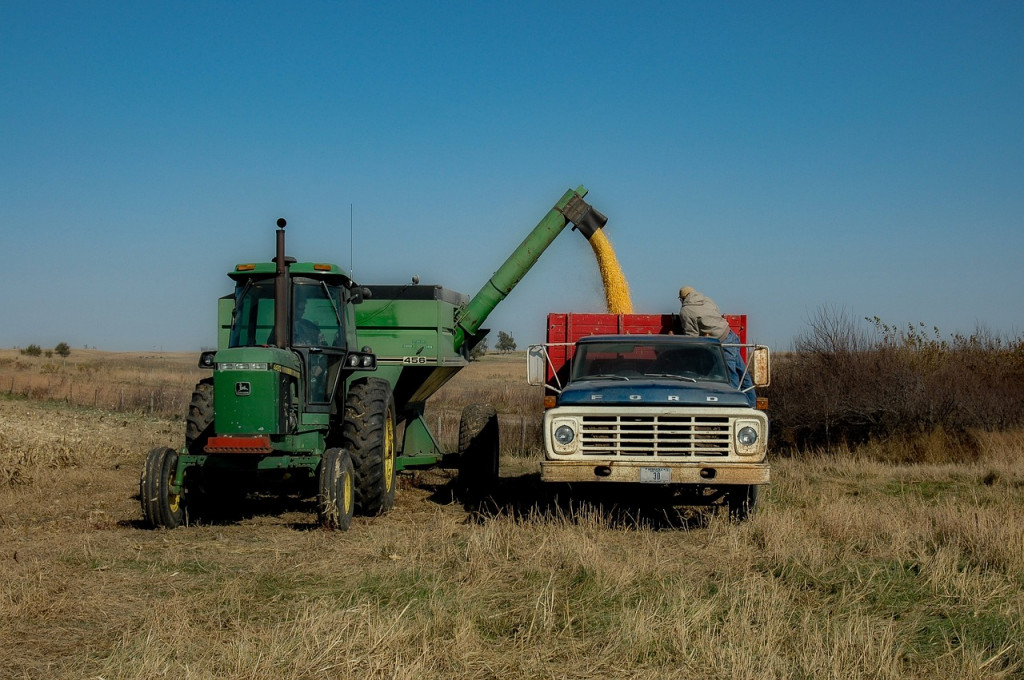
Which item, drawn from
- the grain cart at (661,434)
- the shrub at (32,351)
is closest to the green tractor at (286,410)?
the grain cart at (661,434)

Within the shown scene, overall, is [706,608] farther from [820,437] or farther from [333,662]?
[820,437]

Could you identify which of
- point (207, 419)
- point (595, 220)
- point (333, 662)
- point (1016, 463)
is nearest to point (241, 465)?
point (207, 419)

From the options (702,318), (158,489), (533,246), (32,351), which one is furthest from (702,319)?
(32,351)

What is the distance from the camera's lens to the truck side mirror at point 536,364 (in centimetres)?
994

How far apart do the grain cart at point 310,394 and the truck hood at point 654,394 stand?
7.15 ft

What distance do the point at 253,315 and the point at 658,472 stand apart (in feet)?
14.8

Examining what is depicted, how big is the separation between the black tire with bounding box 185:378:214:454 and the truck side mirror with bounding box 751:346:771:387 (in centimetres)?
547

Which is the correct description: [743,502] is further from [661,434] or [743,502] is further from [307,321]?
[307,321]

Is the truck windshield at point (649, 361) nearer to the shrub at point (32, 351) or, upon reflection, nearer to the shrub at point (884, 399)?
the shrub at point (884, 399)

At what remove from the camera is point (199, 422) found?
32.4 feet

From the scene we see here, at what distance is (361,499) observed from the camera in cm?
1010

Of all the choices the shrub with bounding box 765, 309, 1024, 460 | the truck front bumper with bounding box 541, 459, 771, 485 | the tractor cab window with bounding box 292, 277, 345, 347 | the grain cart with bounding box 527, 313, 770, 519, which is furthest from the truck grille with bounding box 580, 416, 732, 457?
the shrub with bounding box 765, 309, 1024, 460

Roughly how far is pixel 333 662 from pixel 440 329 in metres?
7.53

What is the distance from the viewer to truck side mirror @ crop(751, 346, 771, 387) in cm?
973
